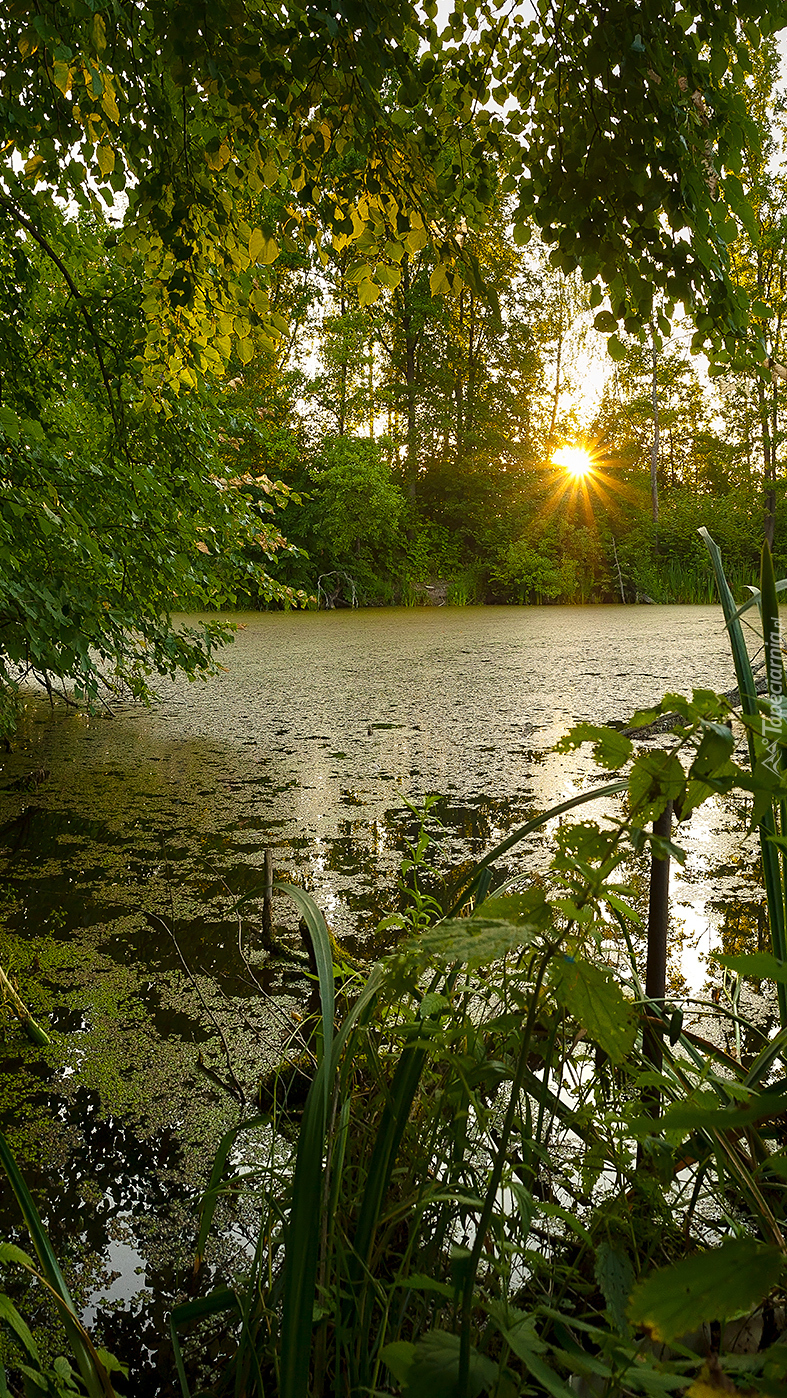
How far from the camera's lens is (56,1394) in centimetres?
60

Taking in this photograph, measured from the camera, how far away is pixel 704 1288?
26 centimetres

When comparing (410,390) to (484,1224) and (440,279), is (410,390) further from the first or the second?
(484,1224)

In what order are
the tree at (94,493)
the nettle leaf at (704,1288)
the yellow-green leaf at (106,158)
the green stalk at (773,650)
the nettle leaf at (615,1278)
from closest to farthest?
the nettle leaf at (704,1288), the nettle leaf at (615,1278), the green stalk at (773,650), the yellow-green leaf at (106,158), the tree at (94,493)

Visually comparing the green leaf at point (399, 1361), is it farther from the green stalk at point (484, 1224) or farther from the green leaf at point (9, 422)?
the green leaf at point (9, 422)

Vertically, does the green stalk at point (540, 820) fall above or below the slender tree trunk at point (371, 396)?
below

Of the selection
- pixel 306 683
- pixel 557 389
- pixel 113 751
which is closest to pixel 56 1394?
pixel 113 751

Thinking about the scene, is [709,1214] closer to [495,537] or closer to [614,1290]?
[614,1290]

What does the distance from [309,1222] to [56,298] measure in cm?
283

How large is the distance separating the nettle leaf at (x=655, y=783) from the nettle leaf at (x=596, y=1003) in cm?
9

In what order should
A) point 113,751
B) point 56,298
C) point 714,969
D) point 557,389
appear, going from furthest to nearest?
point 557,389 → point 113,751 → point 56,298 → point 714,969

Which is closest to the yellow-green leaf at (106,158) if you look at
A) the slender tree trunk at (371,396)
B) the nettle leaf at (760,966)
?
the nettle leaf at (760,966)

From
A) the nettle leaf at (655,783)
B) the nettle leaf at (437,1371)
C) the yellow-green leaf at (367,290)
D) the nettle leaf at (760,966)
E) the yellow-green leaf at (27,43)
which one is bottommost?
the nettle leaf at (437,1371)

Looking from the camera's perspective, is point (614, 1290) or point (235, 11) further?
point (235, 11)

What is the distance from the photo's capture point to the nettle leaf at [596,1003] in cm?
44
